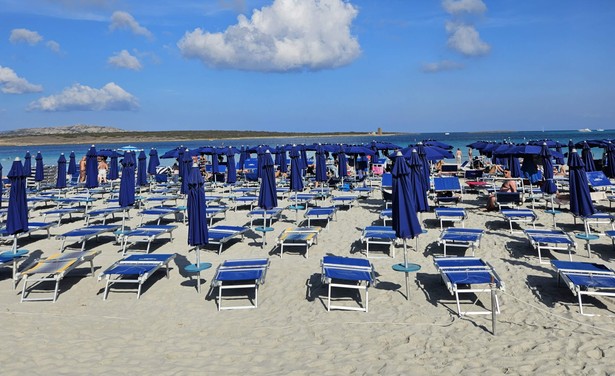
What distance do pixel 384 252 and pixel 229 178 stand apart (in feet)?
36.8

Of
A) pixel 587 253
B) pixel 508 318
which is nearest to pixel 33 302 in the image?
pixel 508 318

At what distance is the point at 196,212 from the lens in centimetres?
733

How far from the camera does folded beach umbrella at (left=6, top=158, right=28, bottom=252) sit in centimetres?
817

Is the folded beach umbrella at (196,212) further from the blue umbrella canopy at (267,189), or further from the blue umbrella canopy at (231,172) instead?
the blue umbrella canopy at (231,172)

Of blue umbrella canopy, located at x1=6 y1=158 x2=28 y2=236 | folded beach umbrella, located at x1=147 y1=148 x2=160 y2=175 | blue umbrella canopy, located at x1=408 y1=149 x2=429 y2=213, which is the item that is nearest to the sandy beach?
blue umbrella canopy, located at x1=6 y1=158 x2=28 y2=236

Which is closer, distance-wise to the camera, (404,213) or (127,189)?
(404,213)

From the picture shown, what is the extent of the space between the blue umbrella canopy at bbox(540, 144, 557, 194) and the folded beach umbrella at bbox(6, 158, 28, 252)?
1320cm

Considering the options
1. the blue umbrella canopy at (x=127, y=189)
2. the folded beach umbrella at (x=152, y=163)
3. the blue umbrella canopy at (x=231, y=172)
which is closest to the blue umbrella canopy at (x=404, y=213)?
the blue umbrella canopy at (x=127, y=189)

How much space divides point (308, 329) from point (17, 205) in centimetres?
650

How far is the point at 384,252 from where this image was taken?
30.4 ft

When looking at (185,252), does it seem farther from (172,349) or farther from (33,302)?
(172,349)

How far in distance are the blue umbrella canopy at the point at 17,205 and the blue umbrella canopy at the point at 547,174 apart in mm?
13197

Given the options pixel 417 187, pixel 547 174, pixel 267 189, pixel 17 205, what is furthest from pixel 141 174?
pixel 547 174

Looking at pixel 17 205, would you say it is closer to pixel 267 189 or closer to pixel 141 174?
pixel 267 189
